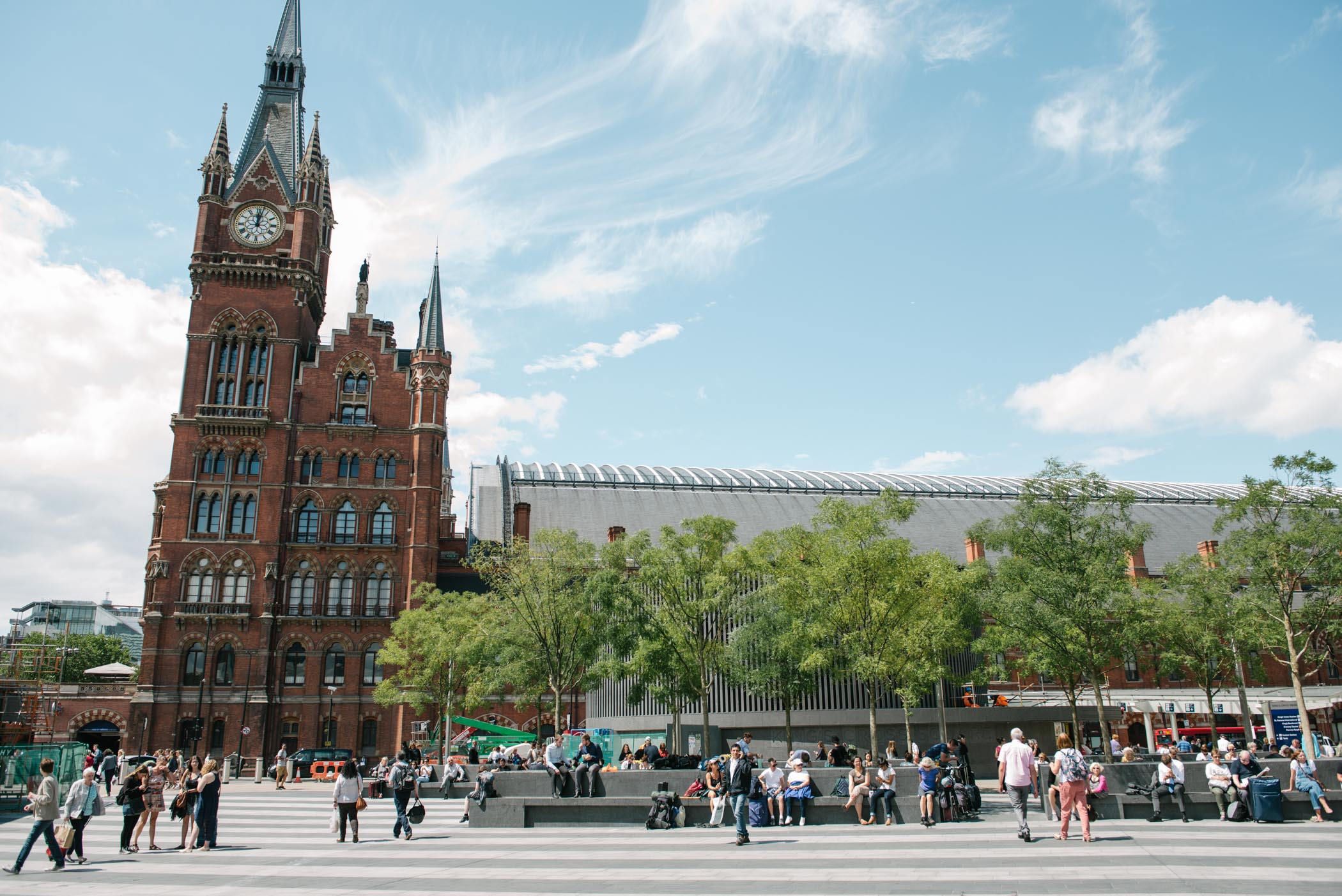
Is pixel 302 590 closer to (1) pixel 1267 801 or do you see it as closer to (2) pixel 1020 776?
(2) pixel 1020 776

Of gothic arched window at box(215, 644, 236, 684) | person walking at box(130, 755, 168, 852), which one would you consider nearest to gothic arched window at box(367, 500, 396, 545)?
gothic arched window at box(215, 644, 236, 684)

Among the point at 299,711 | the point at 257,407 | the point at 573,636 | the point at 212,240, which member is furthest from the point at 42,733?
the point at 573,636

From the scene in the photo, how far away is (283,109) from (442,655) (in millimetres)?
45750

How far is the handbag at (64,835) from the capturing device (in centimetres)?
1588

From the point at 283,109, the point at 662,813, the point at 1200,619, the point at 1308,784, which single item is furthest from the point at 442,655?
the point at 283,109

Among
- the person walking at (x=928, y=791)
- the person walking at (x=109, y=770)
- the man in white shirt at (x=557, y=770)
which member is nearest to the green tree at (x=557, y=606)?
the man in white shirt at (x=557, y=770)

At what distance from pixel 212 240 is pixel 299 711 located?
3089cm

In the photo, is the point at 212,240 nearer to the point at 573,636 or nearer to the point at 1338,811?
the point at 573,636

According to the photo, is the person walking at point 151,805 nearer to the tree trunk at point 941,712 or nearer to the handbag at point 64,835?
the handbag at point 64,835

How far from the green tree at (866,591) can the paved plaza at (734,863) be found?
10.6 metres

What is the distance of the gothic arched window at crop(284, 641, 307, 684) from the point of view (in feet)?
187

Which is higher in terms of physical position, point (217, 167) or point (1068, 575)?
point (217, 167)

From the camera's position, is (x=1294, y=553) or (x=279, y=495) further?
(x=279, y=495)

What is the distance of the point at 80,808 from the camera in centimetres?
1642
